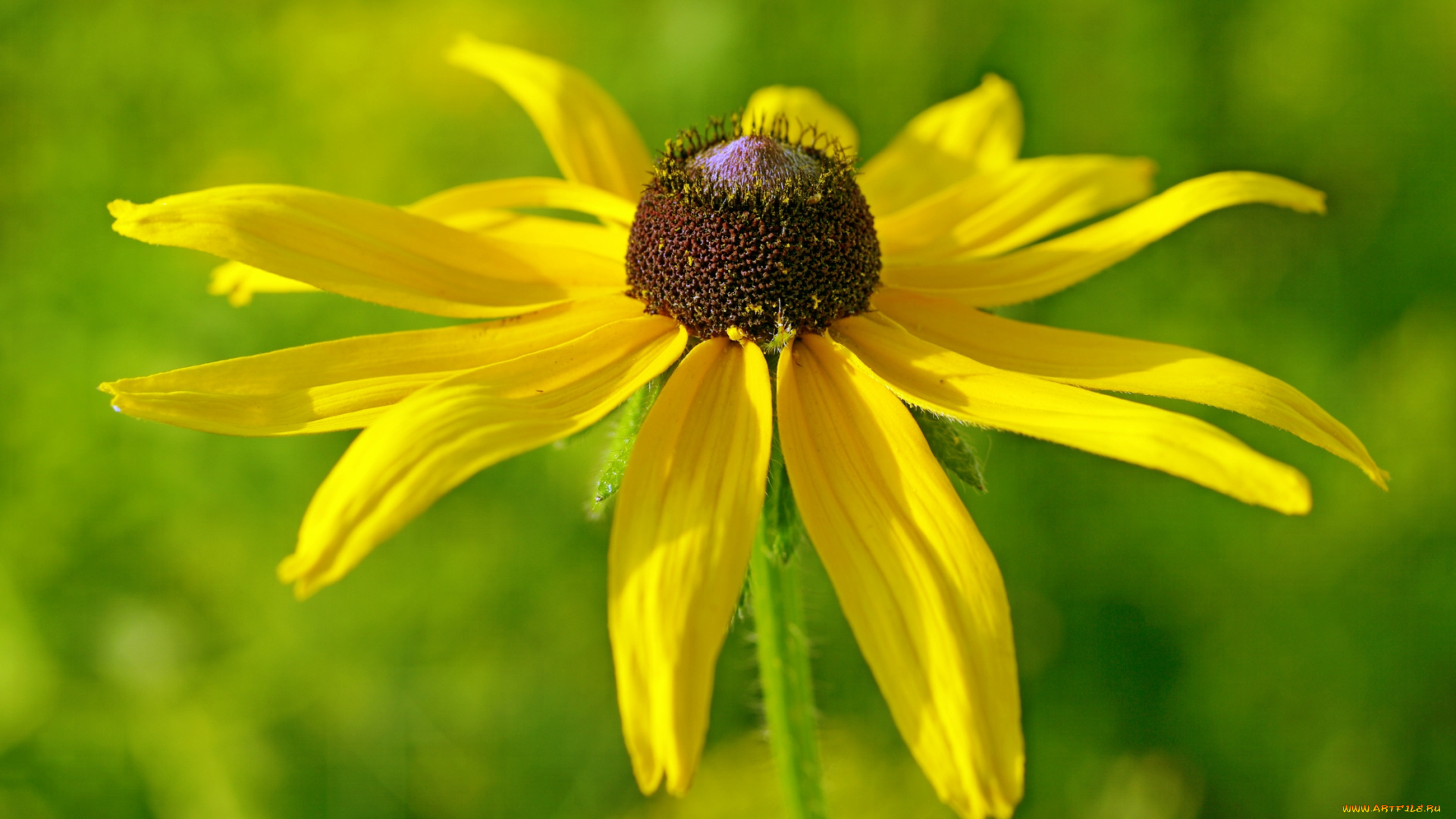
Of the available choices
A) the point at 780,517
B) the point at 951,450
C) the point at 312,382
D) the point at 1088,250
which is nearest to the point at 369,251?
the point at 312,382

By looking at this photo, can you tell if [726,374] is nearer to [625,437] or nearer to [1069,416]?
[625,437]

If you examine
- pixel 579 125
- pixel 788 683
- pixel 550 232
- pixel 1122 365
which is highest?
pixel 579 125

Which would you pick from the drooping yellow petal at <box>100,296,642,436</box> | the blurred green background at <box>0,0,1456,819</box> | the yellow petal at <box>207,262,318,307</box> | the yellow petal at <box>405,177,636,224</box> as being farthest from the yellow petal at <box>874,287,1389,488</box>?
the blurred green background at <box>0,0,1456,819</box>

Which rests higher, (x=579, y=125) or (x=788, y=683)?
(x=579, y=125)

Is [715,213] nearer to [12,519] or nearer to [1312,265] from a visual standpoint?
[1312,265]

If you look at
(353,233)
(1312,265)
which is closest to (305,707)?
(353,233)

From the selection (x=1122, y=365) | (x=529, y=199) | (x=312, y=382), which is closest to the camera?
(x=312, y=382)

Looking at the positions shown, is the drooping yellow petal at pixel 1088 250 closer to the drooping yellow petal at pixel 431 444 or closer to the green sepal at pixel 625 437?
the green sepal at pixel 625 437

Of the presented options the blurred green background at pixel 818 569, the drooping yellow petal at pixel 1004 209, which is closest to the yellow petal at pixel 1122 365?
the drooping yellow petal at pixel 1004 209
